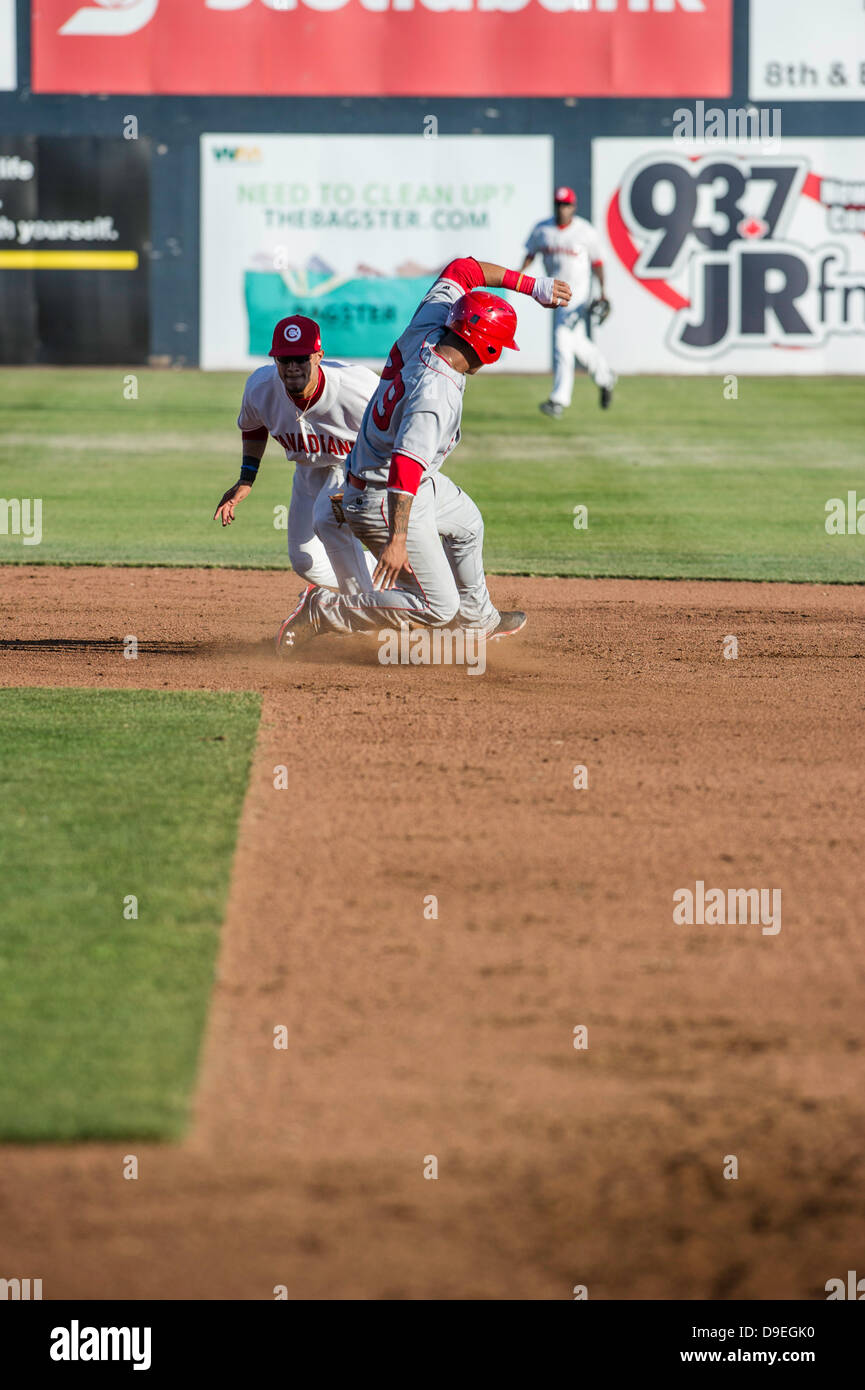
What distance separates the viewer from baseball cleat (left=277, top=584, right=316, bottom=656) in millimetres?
8789

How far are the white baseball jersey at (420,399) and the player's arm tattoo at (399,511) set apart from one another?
19cm

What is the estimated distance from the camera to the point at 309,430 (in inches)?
338

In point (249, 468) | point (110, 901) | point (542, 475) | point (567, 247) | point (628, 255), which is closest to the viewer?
point (110, 901)

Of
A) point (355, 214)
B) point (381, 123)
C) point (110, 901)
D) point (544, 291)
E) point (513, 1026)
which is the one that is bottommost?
point (513, 1026)

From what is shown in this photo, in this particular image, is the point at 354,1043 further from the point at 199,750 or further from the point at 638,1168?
the point at 199,750

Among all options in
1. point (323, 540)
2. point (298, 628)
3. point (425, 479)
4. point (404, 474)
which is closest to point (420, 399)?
point (404, 474)

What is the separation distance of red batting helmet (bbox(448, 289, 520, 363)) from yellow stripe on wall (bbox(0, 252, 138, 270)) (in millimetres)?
20334

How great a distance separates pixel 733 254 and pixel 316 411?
19.3 metres

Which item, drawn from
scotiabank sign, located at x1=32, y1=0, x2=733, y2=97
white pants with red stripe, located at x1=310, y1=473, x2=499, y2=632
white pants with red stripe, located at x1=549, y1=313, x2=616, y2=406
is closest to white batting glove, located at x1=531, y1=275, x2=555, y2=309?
white pants with red stripe, located at x1=310, y1=473, x2=499, y2=632

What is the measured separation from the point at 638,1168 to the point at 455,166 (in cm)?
2474

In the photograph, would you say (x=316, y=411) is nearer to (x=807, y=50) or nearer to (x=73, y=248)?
(x=73, y=248)

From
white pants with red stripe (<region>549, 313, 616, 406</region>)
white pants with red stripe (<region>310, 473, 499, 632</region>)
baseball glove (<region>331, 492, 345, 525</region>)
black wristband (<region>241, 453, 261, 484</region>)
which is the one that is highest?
white pants with red stripe (<region>549, 313, 616, 406</region>)

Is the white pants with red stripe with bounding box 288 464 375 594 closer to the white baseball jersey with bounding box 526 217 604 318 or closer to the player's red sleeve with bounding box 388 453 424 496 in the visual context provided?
the player's red sleeve with bounding box 388 453 424 496
